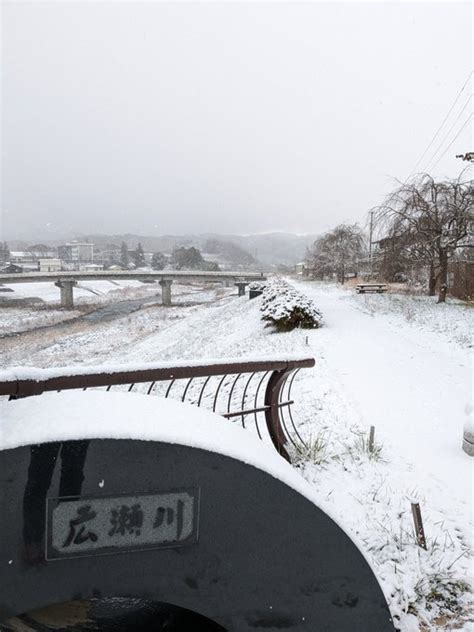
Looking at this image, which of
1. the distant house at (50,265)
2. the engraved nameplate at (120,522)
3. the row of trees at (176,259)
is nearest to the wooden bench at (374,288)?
the engraved nameplate at (120,522)

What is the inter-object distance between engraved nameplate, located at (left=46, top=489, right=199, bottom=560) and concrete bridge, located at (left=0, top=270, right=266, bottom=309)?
38555mm

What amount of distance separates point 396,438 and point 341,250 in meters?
45.2

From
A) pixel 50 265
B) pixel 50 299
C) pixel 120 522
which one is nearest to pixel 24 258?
pixel 50 265

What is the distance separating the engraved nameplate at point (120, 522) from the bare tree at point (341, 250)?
1822 inches

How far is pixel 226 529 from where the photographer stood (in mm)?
1900

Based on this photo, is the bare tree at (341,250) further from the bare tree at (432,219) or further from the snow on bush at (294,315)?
the snow on bush at (294,315)

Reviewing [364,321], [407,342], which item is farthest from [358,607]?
[364,321]

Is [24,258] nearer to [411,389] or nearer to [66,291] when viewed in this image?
[66,291]

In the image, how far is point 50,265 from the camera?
42031 mm

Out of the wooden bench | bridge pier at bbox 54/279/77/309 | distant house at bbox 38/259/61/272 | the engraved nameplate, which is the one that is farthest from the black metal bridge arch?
distant house at bbox 38/259/61/272

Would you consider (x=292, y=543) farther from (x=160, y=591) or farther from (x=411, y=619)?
(x=411, y=619)

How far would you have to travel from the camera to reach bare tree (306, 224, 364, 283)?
4803cm

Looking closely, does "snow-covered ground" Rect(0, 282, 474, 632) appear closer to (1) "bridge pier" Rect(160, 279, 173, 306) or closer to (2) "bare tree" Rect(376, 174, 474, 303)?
(2) "bare tree" Rect(376, 174, 474, 303)

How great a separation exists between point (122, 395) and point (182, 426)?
425mm
